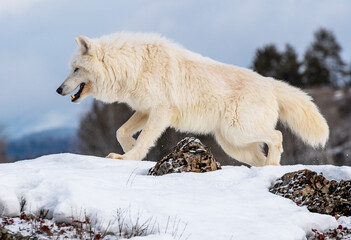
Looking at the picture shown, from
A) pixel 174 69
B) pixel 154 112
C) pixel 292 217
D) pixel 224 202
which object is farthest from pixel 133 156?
pixel 292 217

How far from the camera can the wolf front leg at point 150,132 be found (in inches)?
324

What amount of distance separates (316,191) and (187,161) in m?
1.70

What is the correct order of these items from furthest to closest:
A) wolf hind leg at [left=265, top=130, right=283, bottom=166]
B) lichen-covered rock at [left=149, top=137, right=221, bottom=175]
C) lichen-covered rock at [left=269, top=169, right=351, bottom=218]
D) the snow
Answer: wolf hind leg at [left=265, top=130, right=283, bottom=166]
lichen-covered rock at [left=149, top=137, right=221, bottom=175]
lichen-covered rock at [left=269, top=169, right=351, bottom=218]
the snow

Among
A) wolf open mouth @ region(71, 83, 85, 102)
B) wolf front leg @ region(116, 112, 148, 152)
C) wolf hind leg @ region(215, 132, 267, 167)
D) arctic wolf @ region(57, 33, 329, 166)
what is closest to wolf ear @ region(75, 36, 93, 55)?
arctic wolf @ region(57, 33, 329, 166)

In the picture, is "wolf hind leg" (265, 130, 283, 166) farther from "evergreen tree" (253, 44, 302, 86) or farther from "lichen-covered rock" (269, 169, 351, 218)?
"evergreen tree" (253, 44, 302, 86)

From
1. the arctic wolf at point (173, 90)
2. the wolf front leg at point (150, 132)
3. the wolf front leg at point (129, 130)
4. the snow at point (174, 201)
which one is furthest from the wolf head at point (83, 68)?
the snow at point (174, 201)

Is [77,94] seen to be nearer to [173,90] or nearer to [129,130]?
[129,130]

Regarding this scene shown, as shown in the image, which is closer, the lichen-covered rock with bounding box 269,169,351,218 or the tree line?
the lichen-covered rock with bounding box 269,169,351,218

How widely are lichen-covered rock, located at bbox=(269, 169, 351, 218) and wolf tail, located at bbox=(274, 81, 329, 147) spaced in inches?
120

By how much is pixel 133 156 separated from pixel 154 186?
7.86 ft

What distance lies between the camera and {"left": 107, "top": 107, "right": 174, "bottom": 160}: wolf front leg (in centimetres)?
822

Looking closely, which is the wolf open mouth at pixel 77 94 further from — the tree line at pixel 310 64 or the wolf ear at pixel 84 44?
the tree line at pixel 310 64

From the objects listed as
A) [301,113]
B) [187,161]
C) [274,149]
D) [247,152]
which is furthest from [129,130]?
[301,113]

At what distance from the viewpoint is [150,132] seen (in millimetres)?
8273
